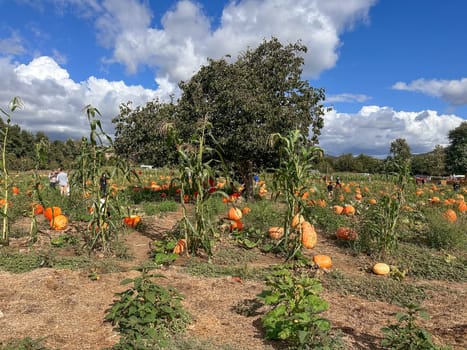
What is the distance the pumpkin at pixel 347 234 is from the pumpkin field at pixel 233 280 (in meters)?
0.03

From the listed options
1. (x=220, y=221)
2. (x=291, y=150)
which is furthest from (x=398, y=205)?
(x=220, y=221)

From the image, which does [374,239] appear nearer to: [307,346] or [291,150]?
[291,150]

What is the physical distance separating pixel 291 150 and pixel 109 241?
3672mm

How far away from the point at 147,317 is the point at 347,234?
5.05 meters

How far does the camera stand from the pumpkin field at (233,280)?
3281mm

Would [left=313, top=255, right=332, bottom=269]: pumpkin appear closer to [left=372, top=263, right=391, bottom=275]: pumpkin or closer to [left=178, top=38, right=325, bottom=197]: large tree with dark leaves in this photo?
[left=372, top=263, right=391, bottom=275]: pumpkin

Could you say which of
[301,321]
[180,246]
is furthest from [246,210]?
[301,321]

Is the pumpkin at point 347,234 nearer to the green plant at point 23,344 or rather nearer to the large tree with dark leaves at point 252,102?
the large tree with dark leaves at point 252,102

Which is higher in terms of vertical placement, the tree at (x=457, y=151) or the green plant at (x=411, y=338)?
the tree at (x=457, y=151)

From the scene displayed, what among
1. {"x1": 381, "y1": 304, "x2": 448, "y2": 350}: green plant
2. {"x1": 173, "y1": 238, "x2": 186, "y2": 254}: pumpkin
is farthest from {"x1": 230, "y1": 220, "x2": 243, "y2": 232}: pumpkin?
{"x1": 381, "y1": 304, "x2": 448, "y2": 350}: green plant

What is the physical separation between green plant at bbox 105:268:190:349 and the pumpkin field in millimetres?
14

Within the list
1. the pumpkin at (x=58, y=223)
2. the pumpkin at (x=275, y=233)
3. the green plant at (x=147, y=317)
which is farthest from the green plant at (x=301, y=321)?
the pumpkin at (x=58, y=223)

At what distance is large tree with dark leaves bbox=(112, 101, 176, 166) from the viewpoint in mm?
11727

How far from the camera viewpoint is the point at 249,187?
12250mm
